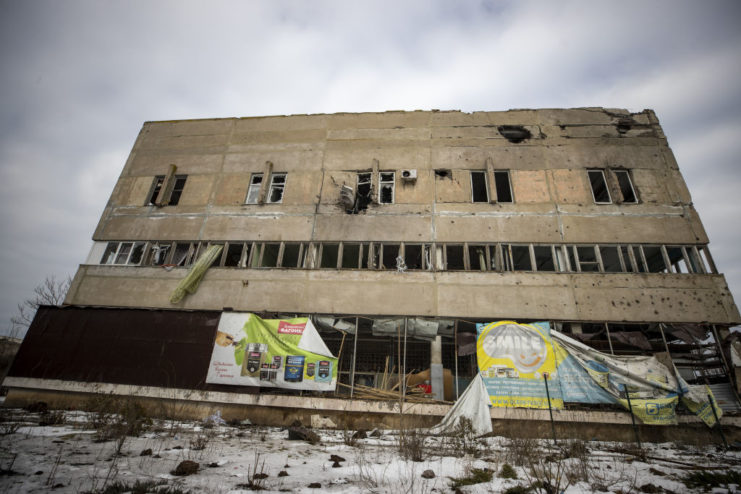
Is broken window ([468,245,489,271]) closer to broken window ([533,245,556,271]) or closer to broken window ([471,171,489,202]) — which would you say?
broken window ([533,245,556,271])

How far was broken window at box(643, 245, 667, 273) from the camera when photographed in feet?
39.9

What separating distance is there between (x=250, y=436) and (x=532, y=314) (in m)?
9.33

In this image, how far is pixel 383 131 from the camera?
15164 mm

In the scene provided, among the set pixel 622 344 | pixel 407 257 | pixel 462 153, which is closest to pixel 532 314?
pixel 622 344

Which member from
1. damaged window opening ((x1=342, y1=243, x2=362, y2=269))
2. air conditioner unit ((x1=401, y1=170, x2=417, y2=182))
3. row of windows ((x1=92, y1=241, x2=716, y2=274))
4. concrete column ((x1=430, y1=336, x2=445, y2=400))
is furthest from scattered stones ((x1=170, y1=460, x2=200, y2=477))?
air conditioner unit ((x1=401, y1=170, x2=417, y2=182))

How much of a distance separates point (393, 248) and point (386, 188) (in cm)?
285

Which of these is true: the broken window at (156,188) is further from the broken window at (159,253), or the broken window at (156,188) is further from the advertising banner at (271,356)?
the advertising banner at (271,356)

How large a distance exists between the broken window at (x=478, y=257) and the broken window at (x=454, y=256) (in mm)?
373

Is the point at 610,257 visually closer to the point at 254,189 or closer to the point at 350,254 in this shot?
the point at 350,254

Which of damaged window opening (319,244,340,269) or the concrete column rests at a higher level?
damaged window opening (319,244,340,269)

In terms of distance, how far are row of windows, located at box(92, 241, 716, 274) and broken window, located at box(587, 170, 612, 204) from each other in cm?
274

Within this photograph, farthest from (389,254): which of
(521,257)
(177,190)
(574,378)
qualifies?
(177,190)

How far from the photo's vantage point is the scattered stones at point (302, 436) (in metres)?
6.82

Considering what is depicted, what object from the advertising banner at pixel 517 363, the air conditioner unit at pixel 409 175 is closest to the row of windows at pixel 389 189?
the air conditioner unit at pixel 409 175
